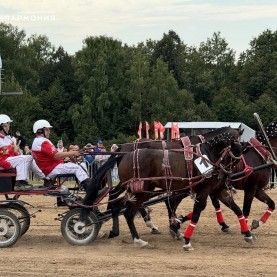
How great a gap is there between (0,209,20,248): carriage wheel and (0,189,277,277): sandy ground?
0.48ft

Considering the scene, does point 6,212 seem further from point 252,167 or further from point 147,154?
point 252,167

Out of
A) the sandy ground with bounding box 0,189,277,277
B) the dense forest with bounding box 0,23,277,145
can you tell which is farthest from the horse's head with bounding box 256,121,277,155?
the dense forest with bounding box 0,23,277,145

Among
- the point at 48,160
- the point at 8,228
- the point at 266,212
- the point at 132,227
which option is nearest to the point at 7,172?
the point at 48,160

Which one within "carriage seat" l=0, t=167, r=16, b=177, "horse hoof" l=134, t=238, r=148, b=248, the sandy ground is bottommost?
the sandy ground

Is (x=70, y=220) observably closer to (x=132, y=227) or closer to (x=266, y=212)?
(x=132, y=227)

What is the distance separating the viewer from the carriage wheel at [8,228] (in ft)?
37.3

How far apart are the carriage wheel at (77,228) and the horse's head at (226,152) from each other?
2.15m

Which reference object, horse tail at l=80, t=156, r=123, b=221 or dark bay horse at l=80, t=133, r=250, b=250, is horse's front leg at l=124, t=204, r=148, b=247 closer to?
dark bay horse at l=80, t=133, r=250, b=250

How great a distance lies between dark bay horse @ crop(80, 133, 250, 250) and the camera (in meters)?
11.1

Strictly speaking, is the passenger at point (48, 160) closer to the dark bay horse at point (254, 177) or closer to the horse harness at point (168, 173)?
the horse harness at point (168, 173)

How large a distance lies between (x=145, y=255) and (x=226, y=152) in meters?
1.99

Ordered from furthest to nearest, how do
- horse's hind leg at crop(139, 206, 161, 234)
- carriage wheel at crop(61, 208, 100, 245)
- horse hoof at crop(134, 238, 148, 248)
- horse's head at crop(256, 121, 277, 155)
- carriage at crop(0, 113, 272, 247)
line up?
horse's head at crop(256, 121, 277, 155) < horse's hind leg at crop(139, 206, 161, 234) < carriage wheel at crop(61, 208, 100, 245) < carriage at crop(0, 113, 272, 247) < horse hoof at crop(134, 238, 148, 248)

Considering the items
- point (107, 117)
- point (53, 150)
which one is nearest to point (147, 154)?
point (53, 150)

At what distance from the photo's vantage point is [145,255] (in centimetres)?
1059
